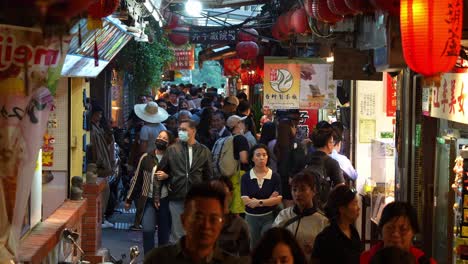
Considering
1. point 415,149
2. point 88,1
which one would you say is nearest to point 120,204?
point 415,149

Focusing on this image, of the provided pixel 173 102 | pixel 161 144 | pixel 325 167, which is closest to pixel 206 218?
pixel 325 167

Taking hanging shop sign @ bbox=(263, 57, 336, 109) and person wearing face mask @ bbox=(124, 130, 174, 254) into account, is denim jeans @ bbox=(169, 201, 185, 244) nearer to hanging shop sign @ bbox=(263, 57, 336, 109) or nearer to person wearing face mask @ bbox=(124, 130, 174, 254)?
person wearing face mask @ bbox=(124, 130, 174, 254)

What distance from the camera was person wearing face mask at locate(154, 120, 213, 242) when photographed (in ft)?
40.4

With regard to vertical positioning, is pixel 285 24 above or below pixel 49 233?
above

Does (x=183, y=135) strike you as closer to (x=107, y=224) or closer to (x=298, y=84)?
(x=298, y=84)

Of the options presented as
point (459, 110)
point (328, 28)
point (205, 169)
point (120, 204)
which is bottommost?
point (120, 204)

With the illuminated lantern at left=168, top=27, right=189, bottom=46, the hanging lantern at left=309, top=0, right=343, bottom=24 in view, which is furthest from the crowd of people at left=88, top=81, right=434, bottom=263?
the illuminated lantern at left=168, top=27, right=189, bottom=46

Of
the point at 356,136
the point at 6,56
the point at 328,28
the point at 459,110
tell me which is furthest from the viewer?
the point at 356,136

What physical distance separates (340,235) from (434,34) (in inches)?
75.0

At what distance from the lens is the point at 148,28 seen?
19.9m

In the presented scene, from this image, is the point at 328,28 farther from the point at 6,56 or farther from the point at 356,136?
the point at 6,56

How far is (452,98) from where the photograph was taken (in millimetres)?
8969

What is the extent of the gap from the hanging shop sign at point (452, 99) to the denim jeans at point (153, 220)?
14.9ft

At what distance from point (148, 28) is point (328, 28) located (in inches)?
273
